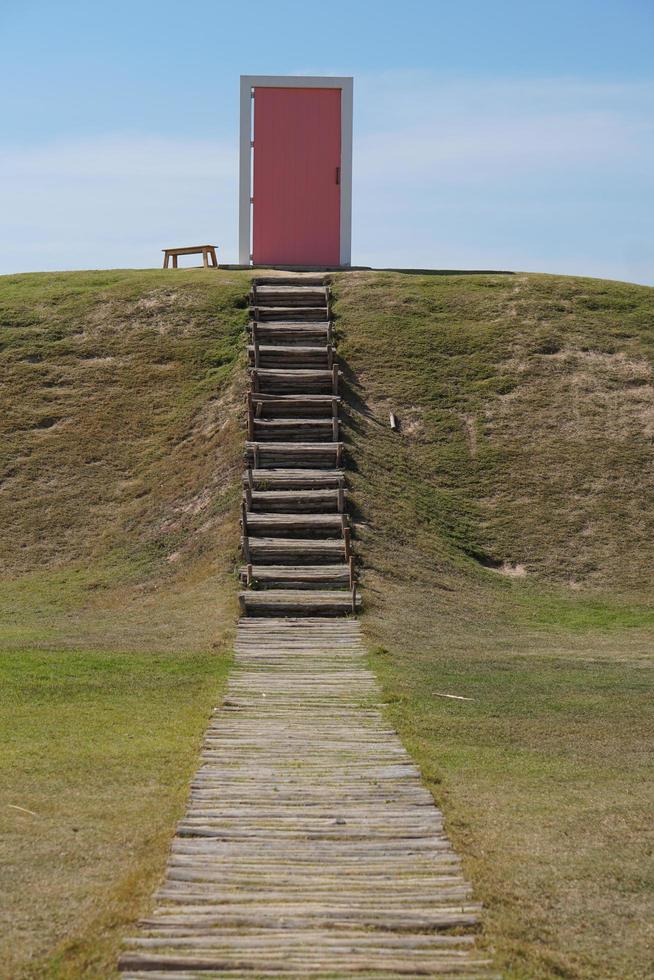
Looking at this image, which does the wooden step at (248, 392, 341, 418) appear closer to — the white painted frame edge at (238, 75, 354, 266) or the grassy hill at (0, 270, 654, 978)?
the grassy hill at (0, 270, 654, 978)

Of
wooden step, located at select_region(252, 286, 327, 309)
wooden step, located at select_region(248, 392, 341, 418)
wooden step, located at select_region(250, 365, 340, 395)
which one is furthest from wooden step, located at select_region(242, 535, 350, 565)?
wooden step, located at select_region(252, 286, 327, 309)

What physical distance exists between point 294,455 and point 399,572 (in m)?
3.66

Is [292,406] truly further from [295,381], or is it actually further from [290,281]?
[290,281]

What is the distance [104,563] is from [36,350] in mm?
9066

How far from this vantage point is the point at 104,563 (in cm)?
2088

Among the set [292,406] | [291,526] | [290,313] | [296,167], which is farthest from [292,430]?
[296,167]

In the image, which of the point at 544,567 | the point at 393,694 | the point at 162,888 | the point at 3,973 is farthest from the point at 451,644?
the point at 3,973

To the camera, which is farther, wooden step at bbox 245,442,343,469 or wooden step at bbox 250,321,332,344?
wooden step at bbox 250,321,332,344

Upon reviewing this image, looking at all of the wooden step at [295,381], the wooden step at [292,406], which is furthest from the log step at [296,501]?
the wooden step at [295,381]

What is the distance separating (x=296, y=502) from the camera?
2028cm

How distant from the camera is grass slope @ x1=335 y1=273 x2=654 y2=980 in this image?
311 inches

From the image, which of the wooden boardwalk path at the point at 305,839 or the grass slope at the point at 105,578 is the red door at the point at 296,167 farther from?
the wooden boardwalk path at the point at 305,839

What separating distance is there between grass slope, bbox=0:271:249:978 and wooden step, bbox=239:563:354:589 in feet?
1.46

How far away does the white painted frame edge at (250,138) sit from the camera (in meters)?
30.5
